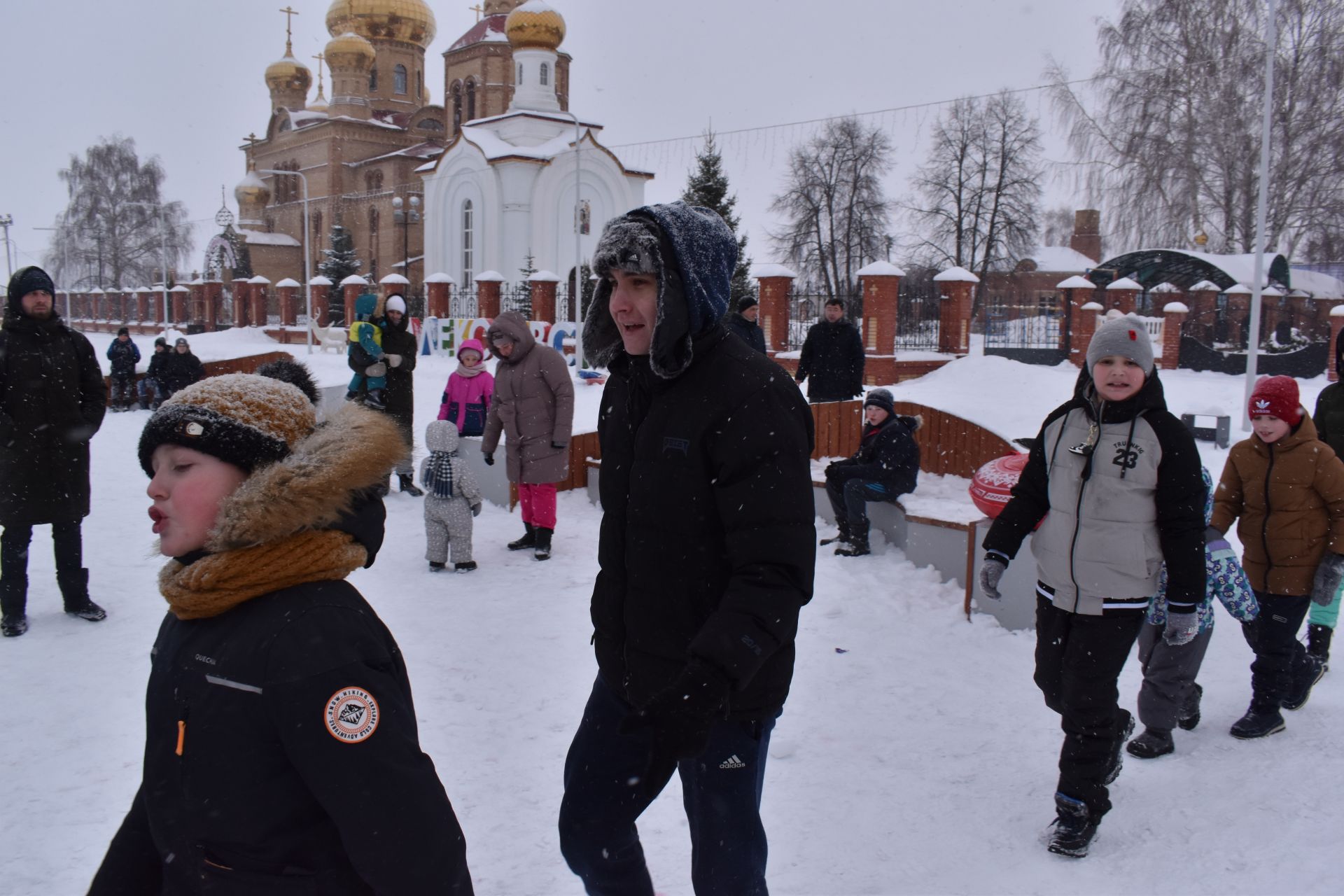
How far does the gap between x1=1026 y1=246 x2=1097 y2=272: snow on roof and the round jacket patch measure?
51.6 m

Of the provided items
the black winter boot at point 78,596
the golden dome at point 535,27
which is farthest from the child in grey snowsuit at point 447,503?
the golden dome at point 535,27

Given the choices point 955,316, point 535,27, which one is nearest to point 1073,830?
point 955,316

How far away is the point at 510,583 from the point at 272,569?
520 centimetres

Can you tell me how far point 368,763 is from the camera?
1469 mm

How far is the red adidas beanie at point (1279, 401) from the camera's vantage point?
4.23 meters

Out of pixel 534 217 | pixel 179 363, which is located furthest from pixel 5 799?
pixel 534 217

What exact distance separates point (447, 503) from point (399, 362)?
263cm

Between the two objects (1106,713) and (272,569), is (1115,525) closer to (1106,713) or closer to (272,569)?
(1106,713)

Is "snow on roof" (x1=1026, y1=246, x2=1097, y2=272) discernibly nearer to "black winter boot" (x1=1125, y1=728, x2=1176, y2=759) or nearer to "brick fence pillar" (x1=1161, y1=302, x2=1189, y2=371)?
"brick fence pillar" (x1=1161, y1=302, x2=1189, y2=371)

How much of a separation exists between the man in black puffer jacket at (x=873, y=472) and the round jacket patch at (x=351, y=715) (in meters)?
6.02

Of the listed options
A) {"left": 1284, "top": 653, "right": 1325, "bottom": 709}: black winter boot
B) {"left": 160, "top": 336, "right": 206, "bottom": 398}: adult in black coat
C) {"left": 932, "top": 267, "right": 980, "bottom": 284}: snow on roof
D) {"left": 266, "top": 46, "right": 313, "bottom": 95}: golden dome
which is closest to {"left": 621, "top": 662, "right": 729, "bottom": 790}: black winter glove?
{"left": 1284, "top": 653, "right": 1325, "bottom": 709}: black winter boot

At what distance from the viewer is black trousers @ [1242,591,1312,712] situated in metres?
4.31

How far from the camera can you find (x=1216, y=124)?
2741cm

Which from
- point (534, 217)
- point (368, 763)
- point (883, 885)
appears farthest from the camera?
point (534, 217)
